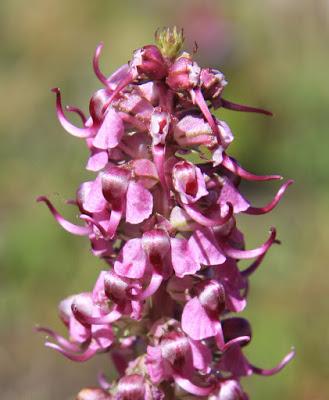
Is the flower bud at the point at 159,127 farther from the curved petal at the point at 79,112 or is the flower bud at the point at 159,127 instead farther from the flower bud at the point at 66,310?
the flower bud at the point at 66,310

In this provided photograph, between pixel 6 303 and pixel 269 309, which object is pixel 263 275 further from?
pixel 6 303

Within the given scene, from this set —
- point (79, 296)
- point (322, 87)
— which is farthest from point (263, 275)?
point (79, 296)

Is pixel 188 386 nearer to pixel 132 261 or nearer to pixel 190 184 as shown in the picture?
pixel 132 261

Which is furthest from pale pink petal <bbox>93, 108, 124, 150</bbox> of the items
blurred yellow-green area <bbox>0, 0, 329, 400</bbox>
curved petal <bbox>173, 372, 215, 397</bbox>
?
blurred yellow-green area <bbox>0, 0, 329, 400</bbox>

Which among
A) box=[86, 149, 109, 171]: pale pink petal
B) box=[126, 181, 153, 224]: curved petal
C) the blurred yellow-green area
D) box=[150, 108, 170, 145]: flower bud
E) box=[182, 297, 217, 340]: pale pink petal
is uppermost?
box=[150, 108, 170, 145]: flower bud

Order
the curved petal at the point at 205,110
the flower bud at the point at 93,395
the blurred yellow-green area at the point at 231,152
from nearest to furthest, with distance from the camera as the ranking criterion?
the curved petal at the point at 205,110, the flower bud at the point at 93,395, the blurred yellow-green area at the point at 231,152

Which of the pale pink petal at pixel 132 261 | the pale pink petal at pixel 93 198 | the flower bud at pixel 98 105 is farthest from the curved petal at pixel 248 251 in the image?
the flower bud at pixel 98 105

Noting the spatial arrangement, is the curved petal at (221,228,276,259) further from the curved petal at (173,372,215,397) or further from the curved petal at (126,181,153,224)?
the curved petal at (173,372,215,397)
